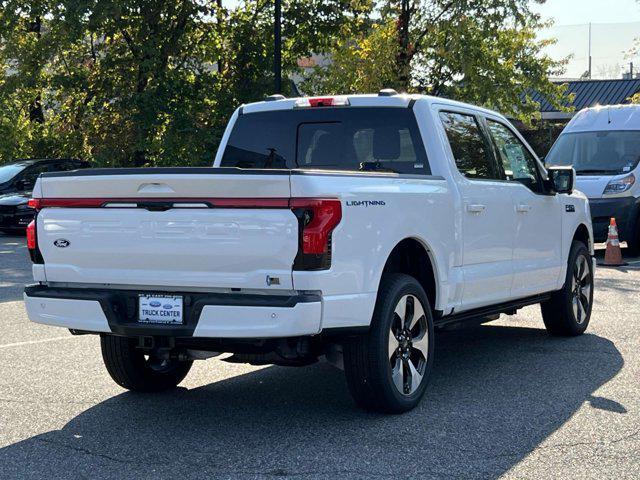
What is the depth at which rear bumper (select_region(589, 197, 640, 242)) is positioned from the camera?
651 inches

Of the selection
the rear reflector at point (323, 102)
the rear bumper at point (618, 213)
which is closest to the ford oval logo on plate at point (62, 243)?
the rear reflector at point (323, 102)

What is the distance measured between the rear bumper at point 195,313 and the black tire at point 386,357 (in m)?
0.56

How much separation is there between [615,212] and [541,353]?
9.22 m

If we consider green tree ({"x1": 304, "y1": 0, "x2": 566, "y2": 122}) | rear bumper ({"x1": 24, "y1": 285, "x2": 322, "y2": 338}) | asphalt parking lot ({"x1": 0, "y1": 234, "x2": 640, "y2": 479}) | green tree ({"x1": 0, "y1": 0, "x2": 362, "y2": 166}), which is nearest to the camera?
asphalt parking lot ({"x1": 0, "y1": 234, "x2": 640, "y2": 479})

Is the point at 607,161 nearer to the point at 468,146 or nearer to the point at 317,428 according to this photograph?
the point at 468,146

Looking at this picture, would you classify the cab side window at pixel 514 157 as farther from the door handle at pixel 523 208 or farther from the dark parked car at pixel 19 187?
the dark parked car at pixel 19 187

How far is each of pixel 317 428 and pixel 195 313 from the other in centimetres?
104

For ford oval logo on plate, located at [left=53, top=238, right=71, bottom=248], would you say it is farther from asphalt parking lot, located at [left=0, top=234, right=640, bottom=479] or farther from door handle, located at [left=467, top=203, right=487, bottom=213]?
door handle, located at [left=467, top=203, right=487, bottom=213]

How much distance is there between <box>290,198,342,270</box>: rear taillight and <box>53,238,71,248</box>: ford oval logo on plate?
1.49 metres

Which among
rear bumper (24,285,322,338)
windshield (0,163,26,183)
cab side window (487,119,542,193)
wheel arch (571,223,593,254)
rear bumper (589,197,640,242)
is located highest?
cab side window (487,119,542,193)

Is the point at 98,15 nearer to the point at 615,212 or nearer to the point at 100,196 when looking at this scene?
the point at 615,212

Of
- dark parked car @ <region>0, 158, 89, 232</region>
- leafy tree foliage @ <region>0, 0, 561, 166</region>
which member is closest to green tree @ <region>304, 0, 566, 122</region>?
leafy tree foliage @ <region>0, 0, 561, 166</region>

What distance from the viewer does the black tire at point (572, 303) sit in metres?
8.61

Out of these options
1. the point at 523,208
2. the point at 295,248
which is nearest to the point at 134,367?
the point at 295,248
